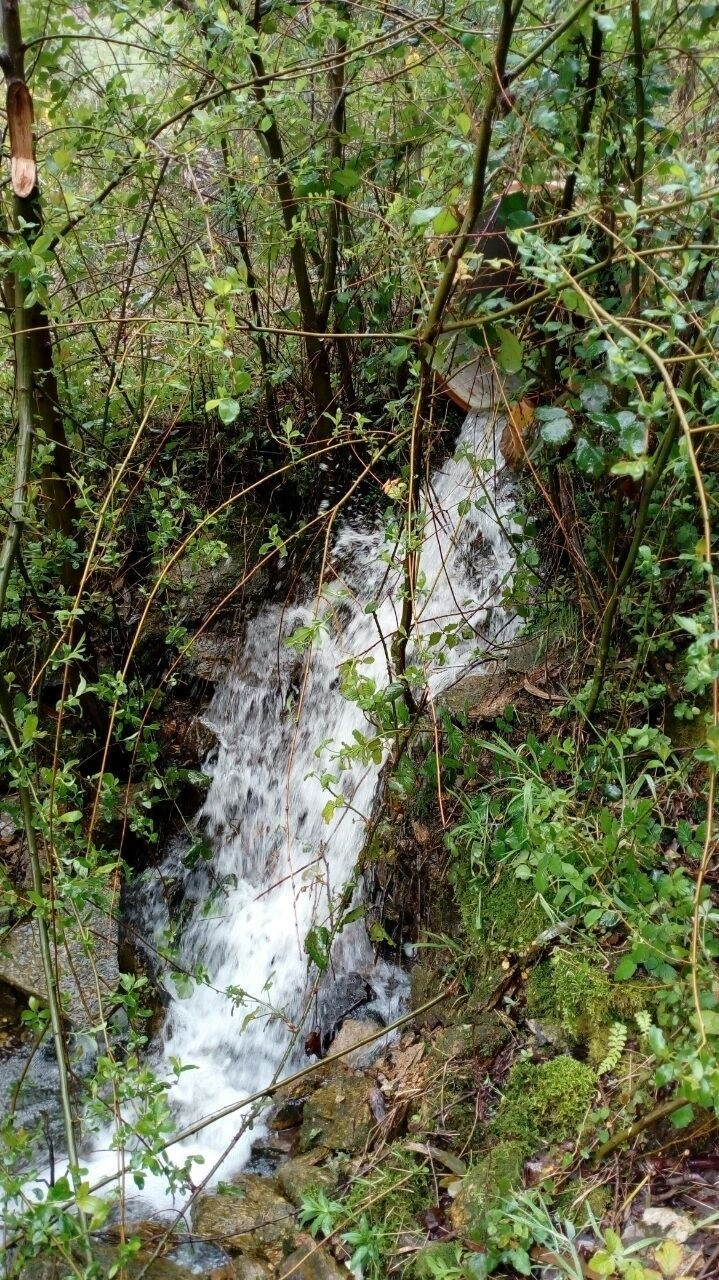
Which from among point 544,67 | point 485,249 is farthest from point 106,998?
point 485,249

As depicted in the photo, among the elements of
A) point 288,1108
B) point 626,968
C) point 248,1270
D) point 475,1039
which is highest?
point 626,968

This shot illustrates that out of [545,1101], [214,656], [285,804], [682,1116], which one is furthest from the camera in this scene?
[214,656]

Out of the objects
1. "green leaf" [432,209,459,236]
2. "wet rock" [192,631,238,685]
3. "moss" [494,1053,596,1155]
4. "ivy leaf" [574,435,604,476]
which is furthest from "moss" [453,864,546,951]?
"wet rock" [192,631,238,685]

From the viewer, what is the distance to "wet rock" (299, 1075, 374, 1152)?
2721mm

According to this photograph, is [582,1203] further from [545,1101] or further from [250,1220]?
[250,1220]

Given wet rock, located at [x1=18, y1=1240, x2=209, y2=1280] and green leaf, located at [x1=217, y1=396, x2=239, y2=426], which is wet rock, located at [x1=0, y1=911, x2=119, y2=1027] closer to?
wet rock, located at [x1=18, y1=1240, x2=209, y2=1280]

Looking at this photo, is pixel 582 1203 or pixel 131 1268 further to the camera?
pixel 131 1268

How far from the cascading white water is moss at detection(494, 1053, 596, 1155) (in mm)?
995

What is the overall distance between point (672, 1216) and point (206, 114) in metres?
3.51

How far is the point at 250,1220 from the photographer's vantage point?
8.63 feet

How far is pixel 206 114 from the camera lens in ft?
9.69

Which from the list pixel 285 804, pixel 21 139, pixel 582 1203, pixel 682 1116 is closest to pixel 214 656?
pixel 285 804

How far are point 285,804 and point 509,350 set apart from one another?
238 centimetres

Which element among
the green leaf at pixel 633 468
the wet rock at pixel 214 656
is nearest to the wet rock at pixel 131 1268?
the green leaf at pixel 633 468
